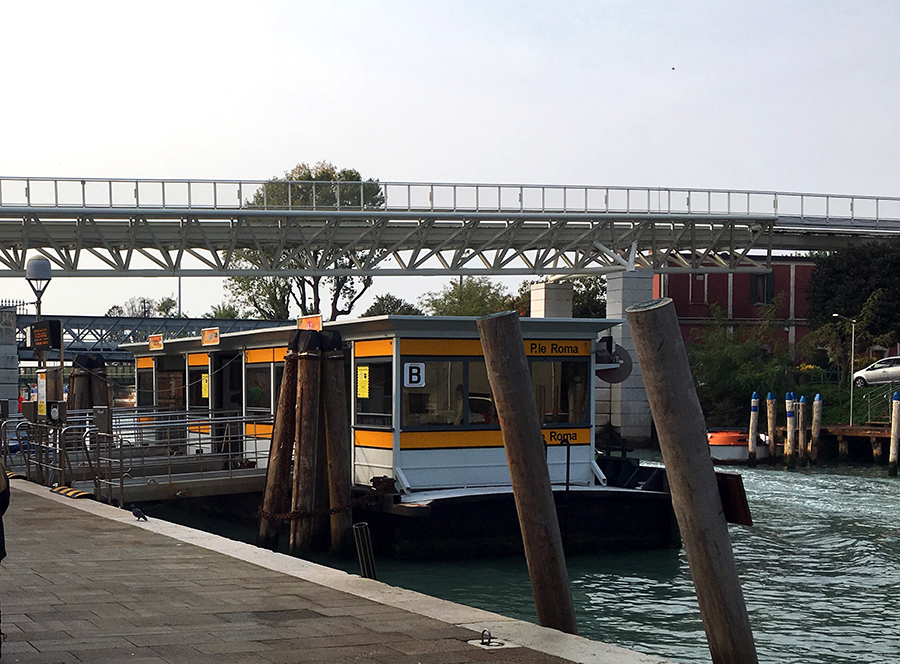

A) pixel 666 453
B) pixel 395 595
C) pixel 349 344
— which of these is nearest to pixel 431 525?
pixel 349 344

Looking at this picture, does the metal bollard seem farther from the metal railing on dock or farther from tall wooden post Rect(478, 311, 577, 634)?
the metal railing on dock

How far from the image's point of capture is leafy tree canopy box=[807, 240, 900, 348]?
48812 millimetres

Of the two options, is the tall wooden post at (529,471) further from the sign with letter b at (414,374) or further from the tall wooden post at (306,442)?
the sign with letter b at (414,374)

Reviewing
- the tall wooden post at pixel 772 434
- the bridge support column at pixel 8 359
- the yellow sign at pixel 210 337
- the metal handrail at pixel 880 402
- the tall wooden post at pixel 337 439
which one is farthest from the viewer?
the metal handrail at pixel 880 402

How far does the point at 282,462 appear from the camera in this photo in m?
15.2

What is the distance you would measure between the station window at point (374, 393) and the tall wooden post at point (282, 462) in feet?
4.38

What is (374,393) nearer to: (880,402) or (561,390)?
(561,390)

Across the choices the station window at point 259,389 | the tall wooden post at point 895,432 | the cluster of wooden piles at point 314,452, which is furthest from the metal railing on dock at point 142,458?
the tall wooden post at point 895,432

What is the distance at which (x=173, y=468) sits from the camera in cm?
2072

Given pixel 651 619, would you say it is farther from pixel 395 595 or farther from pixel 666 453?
pixel 666 453

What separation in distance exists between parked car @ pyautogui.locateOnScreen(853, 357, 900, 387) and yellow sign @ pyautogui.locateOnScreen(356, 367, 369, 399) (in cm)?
3260

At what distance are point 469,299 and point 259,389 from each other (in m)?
53.8

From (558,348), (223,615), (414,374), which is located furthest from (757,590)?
(223,615)

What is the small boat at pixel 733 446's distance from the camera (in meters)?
37.2
